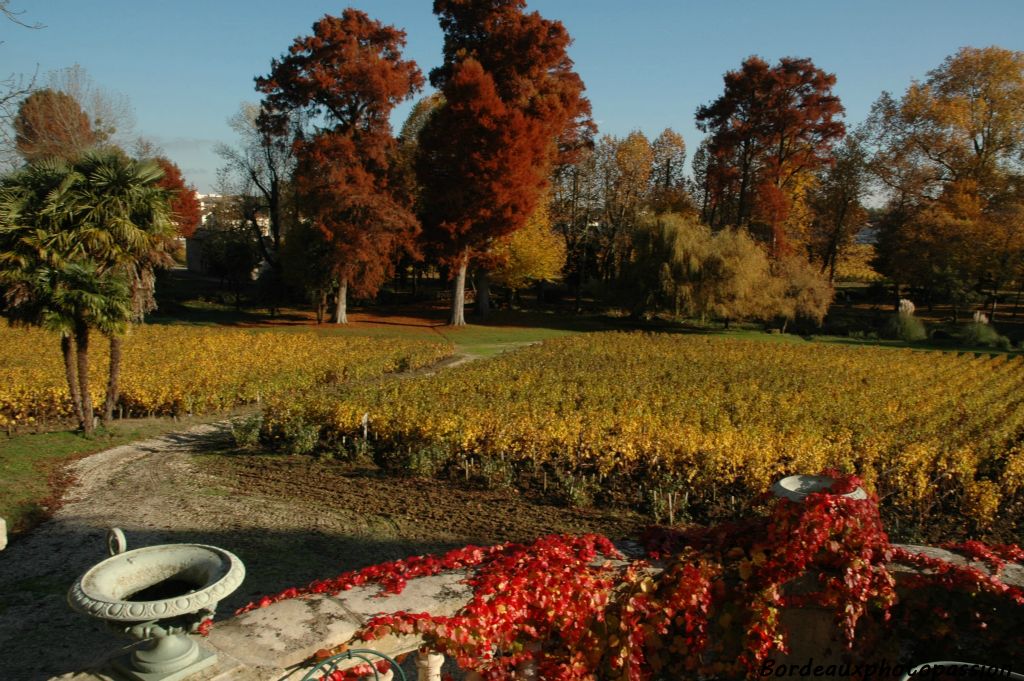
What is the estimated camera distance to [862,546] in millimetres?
4590

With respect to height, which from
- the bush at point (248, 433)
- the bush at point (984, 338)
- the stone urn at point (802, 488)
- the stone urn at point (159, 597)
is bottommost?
the bush at point (248, 433)

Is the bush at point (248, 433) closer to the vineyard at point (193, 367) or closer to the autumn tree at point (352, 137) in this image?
the vineyard at point (193, 367)

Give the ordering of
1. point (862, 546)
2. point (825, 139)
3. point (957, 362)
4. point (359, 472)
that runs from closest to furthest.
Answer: point (862, 546) < point (359, 472) < point (957, 362) < point (825, 139)

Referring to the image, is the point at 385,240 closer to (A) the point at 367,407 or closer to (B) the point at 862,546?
(A) the point at 367,407

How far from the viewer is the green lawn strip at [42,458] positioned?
941cm

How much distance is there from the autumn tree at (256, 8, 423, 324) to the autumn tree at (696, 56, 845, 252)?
1980 centimetres

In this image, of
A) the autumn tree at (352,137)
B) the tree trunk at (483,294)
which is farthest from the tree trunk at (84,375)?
the tree trunk at (483,294)

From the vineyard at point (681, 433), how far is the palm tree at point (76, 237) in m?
3.36

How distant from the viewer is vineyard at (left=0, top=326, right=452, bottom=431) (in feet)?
47.8

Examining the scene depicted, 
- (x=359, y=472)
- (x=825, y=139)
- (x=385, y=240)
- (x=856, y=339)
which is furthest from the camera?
(x=825, y=139)

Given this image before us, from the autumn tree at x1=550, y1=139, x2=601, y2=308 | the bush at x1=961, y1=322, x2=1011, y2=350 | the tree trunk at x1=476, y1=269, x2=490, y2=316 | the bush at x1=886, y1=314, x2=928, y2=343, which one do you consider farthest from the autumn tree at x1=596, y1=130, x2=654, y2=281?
the bush at x1=961, y1=322, x2=1011, y2=350

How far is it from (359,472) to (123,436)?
503 centimetres

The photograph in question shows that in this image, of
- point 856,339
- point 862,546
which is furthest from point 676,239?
point 862,546

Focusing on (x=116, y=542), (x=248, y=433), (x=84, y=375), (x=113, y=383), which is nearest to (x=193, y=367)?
(x=113, y=383)
